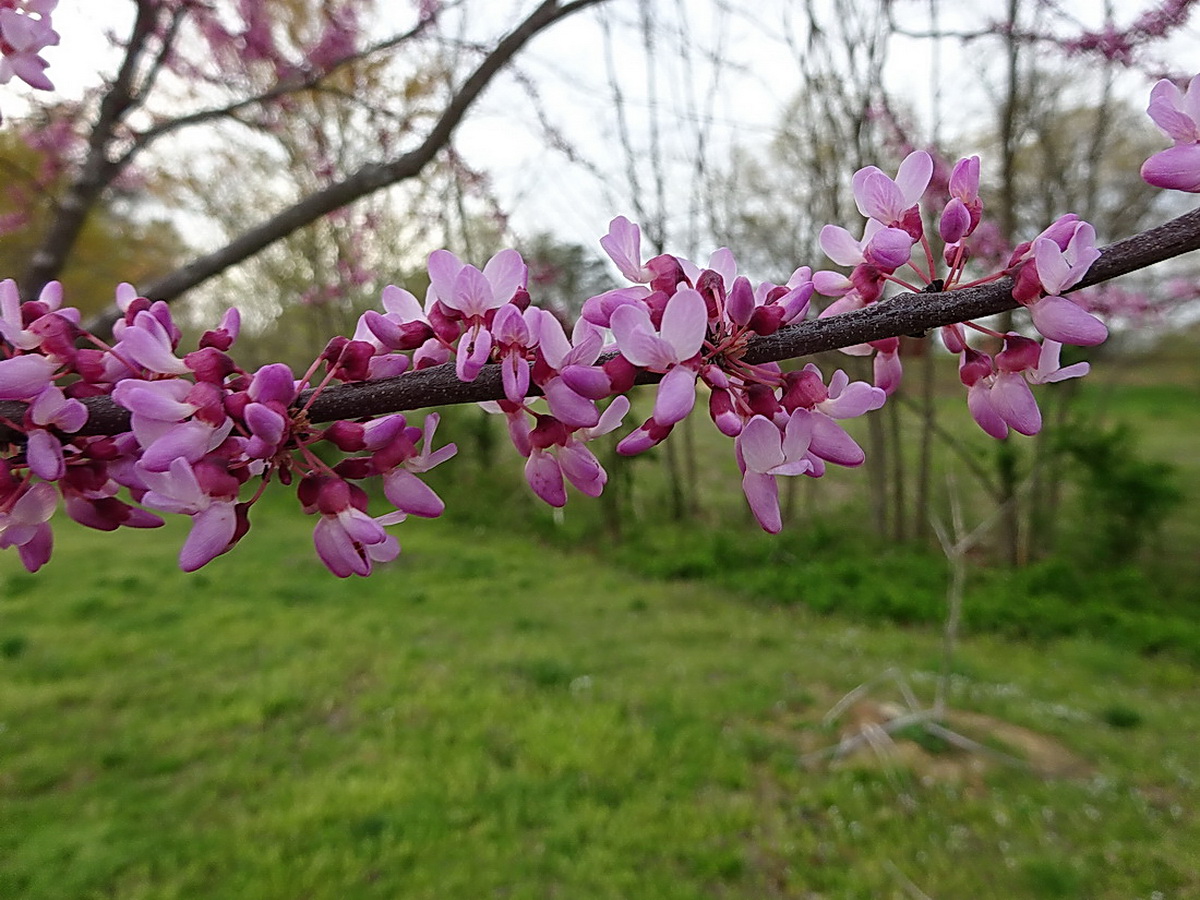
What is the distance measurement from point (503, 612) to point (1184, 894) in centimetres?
480

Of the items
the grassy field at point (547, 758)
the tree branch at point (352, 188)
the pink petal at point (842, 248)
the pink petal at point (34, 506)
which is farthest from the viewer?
the grassy field at point (547, 758)

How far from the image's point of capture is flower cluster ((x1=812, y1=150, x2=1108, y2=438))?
0.62 metres

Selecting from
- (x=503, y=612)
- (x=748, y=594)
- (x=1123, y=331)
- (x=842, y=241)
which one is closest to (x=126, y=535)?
(x=503, y=612)

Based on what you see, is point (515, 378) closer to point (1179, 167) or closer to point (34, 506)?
point (34, 506)

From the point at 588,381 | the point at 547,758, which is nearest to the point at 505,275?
the point at 588,381

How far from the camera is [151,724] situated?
14.3ft

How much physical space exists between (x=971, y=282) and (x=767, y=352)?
21cm

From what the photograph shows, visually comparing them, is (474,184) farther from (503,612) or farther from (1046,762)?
(1046,762)

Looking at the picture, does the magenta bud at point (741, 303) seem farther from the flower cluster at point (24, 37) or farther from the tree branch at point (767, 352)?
the flower cluster at point (24, 37)

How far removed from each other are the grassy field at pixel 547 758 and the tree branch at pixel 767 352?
2959 millimetres

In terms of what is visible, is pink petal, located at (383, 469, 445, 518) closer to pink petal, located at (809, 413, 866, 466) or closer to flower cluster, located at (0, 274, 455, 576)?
flower cluster, located at (0, 274, 455, 576)

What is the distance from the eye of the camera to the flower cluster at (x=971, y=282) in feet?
2.05

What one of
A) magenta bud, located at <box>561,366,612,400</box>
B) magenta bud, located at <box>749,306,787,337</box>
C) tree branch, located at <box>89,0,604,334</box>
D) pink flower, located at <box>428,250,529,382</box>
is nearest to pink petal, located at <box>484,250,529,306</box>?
pink flower, located at <box>428,250,529,382</box>

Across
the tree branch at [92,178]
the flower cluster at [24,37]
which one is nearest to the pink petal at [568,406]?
the flower cluster at [24,37]
